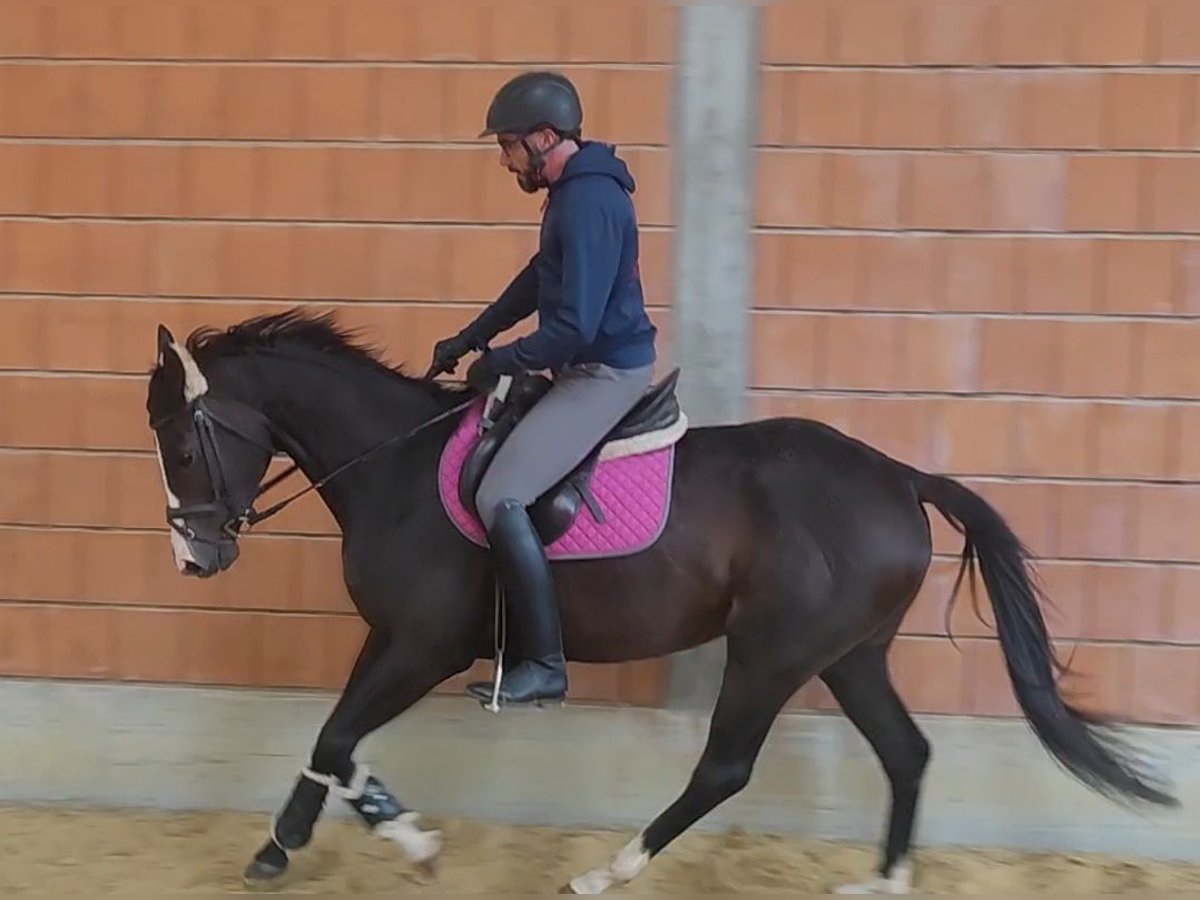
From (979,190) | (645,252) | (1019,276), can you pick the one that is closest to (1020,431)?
(1019,276)

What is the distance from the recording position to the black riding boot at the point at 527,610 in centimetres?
280

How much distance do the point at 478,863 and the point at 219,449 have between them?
143 centimetres

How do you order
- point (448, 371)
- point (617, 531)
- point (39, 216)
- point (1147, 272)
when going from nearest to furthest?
point (617, 531) < point (448, 371) < point (1147, 272) < point (39, 216)

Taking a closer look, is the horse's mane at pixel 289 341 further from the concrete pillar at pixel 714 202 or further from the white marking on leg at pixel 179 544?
the concrete pillar at pixel 714 202

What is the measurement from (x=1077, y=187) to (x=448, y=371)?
194cm

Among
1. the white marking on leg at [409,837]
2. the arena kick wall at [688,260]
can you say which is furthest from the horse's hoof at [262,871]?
the arena kick wall at [688,260]

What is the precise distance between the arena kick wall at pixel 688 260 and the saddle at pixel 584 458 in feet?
2.21

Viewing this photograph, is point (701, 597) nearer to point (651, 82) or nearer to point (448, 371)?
point (448, 371)

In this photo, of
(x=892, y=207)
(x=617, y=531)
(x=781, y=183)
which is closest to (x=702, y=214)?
(x=781, y=183)

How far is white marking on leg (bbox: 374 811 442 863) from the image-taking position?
121 inches

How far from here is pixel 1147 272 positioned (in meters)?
3.56

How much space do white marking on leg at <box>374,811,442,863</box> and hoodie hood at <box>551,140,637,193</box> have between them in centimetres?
165

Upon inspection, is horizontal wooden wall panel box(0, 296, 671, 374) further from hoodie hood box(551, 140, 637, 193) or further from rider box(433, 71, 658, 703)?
hoodie hood box(551, 140, 637, 193)

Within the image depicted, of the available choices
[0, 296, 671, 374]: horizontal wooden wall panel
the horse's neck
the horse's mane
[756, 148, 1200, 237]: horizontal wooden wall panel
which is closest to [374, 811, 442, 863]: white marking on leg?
the horse's neck
